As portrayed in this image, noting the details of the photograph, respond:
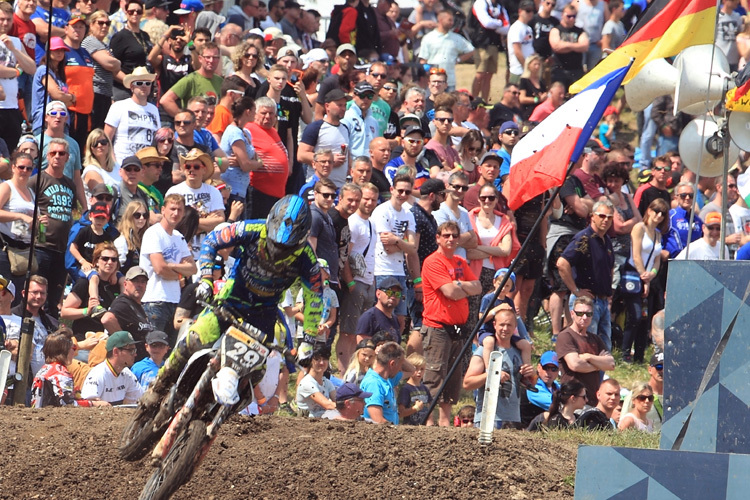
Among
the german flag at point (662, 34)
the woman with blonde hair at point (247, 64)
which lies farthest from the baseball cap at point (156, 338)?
the woman with blonde hair at point (247, 64)

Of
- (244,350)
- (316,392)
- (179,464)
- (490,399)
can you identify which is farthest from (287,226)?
(316,392)

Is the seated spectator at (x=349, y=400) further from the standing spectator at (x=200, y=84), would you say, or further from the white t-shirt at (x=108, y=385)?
the standing spectator at (x=200, y=84)

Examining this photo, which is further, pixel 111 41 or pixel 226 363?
pixel 111 41

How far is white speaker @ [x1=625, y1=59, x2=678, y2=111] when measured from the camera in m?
9.68

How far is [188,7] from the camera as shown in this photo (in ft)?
55.7

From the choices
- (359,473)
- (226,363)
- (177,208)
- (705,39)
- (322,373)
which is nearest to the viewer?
(226,363)

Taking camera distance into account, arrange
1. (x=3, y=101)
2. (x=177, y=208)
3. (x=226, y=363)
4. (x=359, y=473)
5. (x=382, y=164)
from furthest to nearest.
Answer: (x=382, y=164) < (x=3, y=101) < (x=177, y=208) < (x=359, y=473) < (x=226, y=363)

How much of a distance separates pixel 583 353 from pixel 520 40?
9.92 metres

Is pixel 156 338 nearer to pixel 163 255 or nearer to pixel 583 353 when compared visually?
pixel 163 255

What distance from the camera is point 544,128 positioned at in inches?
390

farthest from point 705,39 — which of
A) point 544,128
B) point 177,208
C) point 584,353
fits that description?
point 177,208

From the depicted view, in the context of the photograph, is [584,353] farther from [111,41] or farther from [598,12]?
[598,12]

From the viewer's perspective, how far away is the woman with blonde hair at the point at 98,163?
1317 centimetres

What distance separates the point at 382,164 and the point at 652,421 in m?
4.82
